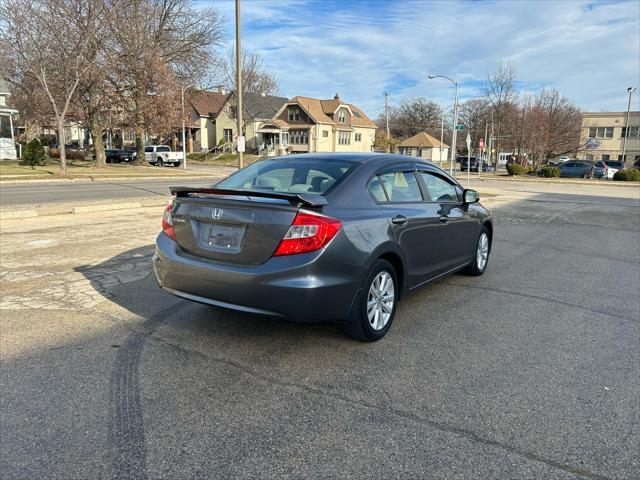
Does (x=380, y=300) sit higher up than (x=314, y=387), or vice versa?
(x=380, y=300)

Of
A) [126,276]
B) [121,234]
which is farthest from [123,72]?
[126,276]

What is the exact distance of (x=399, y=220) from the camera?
4406 mm

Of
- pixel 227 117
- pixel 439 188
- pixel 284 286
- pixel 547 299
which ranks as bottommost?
pixel 547 299

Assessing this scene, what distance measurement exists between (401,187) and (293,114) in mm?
62112

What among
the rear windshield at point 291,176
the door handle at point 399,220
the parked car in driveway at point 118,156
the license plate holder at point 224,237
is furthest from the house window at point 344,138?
the license plate holder at point 224,237

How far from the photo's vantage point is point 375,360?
3.89m

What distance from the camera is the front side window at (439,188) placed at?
533 cm

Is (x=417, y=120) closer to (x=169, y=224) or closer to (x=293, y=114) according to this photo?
(x=293, y=114)

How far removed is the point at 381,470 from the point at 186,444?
1.10 m

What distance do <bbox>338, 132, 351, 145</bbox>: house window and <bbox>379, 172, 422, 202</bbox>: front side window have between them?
62675 mm

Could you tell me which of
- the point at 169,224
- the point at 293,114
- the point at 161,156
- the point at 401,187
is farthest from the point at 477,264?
the point at 293,114

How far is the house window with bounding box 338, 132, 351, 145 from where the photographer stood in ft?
218

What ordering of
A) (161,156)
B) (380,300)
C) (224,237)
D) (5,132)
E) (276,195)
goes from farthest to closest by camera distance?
(161,156), (5,132), (380,300), (224,237), (276,195)

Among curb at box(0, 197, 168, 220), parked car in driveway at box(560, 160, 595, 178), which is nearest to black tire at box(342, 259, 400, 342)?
curb at box(0, 197, 168, 220)
